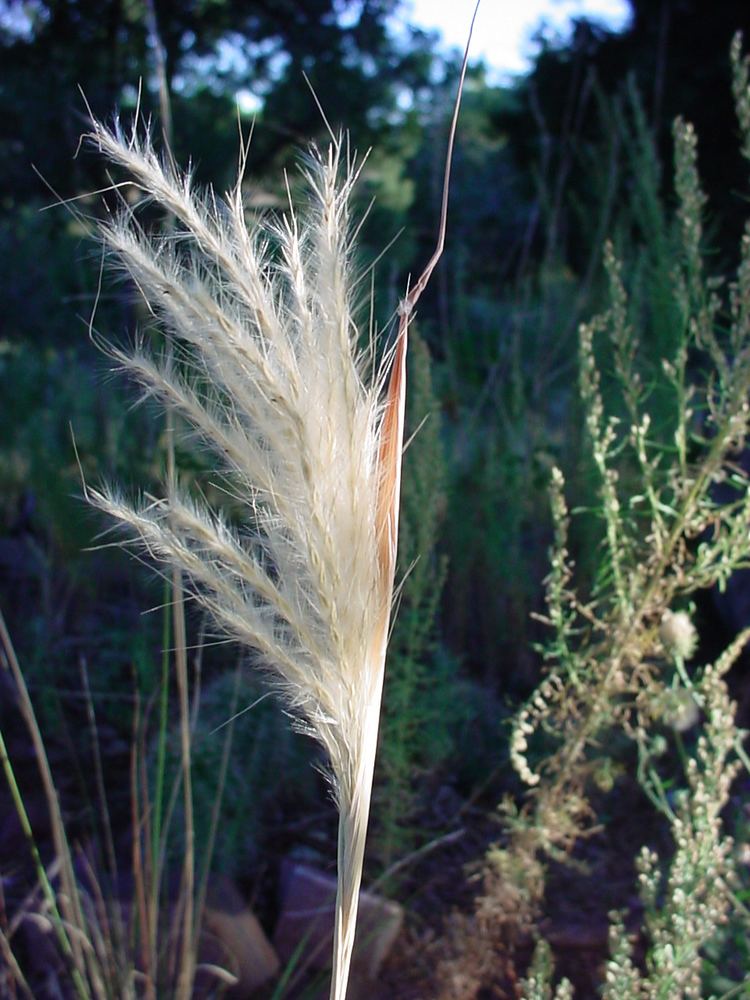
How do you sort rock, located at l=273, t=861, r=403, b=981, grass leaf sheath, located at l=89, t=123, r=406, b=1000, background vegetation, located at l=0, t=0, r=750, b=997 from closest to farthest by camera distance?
grass leaf sheath, located at l=89, t=123, r=406, b=1000 < rock, located at l=273, t=861, r=403, b=981 < background vegetation, located at l=0, t=0, r=750, b=997

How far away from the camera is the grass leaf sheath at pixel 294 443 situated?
90cm

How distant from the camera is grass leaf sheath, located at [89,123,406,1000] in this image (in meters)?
0.90

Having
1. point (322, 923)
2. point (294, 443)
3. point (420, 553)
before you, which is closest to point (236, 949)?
point (322, 923)

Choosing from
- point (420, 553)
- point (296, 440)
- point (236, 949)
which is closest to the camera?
point (296, 440)

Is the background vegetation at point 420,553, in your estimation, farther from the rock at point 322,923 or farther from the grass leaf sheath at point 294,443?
the grass leaf sheath at point 294,443

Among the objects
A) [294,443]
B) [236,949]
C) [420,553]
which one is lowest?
[236,949]

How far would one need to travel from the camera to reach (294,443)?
890 millimetres

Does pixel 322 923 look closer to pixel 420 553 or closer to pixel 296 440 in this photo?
pixel 420 553

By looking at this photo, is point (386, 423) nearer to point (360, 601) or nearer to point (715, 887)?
point (360, 601)

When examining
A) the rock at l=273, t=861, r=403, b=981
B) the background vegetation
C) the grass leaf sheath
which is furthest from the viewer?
the background vegetation

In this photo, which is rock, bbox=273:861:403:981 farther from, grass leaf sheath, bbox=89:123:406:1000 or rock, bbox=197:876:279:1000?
grass leaf sheath, bbox=89:123:406:1000

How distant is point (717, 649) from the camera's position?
2953mm

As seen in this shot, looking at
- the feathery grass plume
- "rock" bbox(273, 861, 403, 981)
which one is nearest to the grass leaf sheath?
the feathery grass plume

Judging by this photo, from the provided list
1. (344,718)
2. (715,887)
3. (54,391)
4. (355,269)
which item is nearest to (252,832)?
(715,887)
